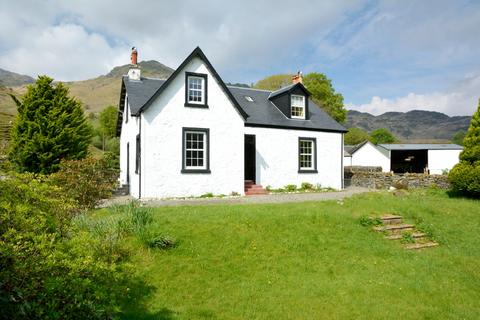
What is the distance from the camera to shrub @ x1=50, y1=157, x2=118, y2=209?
10648mm

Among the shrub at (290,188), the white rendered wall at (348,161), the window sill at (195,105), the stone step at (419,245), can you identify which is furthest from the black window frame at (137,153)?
the white rendered wall at (348,161)

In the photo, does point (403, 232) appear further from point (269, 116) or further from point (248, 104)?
point (248, 104)

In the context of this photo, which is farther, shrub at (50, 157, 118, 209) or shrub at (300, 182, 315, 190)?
shrub at (300, 182, 315, 190)

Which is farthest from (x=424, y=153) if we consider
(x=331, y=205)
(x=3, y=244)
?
(x=3, y=244)

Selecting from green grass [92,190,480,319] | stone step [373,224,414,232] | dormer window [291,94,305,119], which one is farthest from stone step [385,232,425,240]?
dormer window [291,94,305,119]

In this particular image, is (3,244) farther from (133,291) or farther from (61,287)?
(133,291)

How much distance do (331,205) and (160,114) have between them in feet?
32.7

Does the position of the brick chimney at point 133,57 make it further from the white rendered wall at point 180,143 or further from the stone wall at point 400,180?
the stone wall at point 400,180

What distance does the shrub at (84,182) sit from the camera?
34.9 feet

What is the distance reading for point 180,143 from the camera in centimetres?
1716

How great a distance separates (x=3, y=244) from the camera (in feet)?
10.1

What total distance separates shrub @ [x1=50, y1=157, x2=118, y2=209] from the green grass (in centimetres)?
112

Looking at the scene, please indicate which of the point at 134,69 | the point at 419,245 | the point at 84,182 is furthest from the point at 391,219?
the point at 134,69

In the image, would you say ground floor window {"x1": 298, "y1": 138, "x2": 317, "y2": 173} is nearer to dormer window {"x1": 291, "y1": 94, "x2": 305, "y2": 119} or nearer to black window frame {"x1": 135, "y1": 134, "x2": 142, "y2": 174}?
dormer window {"x1": 291, "y1": 94, "x2": 305, "y2": 119}
